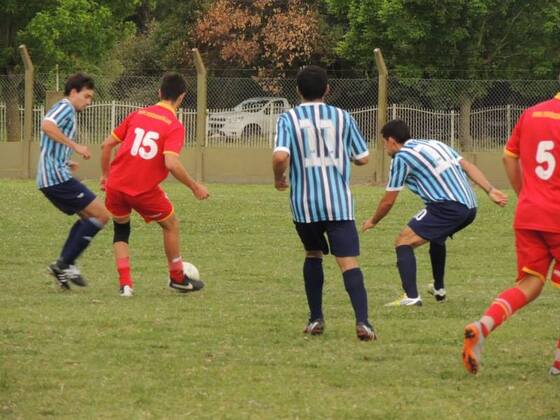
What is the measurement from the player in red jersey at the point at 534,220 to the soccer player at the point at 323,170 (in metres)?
1.36

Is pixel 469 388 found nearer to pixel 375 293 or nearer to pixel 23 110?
pixel 375 293

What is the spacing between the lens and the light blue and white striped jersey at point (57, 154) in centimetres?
1104

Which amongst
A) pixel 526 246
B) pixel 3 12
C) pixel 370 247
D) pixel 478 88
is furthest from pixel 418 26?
pixel 526 246

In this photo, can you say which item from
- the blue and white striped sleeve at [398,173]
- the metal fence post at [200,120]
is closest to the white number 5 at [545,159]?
the blue and white striped sleeve at [398,173]

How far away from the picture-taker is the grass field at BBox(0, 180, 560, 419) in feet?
20.6

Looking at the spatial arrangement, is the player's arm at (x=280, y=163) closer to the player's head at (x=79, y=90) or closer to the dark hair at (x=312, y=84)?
the dark hair at (x=312, y=84)

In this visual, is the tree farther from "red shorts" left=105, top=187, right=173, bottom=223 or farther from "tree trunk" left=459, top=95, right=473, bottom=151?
"red shorts" left=105, top=187, right=173, bottom=223

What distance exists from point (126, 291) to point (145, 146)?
45.9 inches

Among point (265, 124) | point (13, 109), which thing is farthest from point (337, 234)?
point (13, 109)

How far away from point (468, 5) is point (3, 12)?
44.3ft

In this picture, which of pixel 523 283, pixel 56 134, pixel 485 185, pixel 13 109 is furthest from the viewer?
pixel 13 109

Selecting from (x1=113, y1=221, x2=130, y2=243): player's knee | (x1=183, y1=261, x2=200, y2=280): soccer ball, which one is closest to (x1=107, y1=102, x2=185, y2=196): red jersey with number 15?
(x1=113, y1=221, x2=130, y2=243): player's knee

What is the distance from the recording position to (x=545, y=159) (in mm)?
6844

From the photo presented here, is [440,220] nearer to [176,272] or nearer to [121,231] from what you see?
[176,272]
